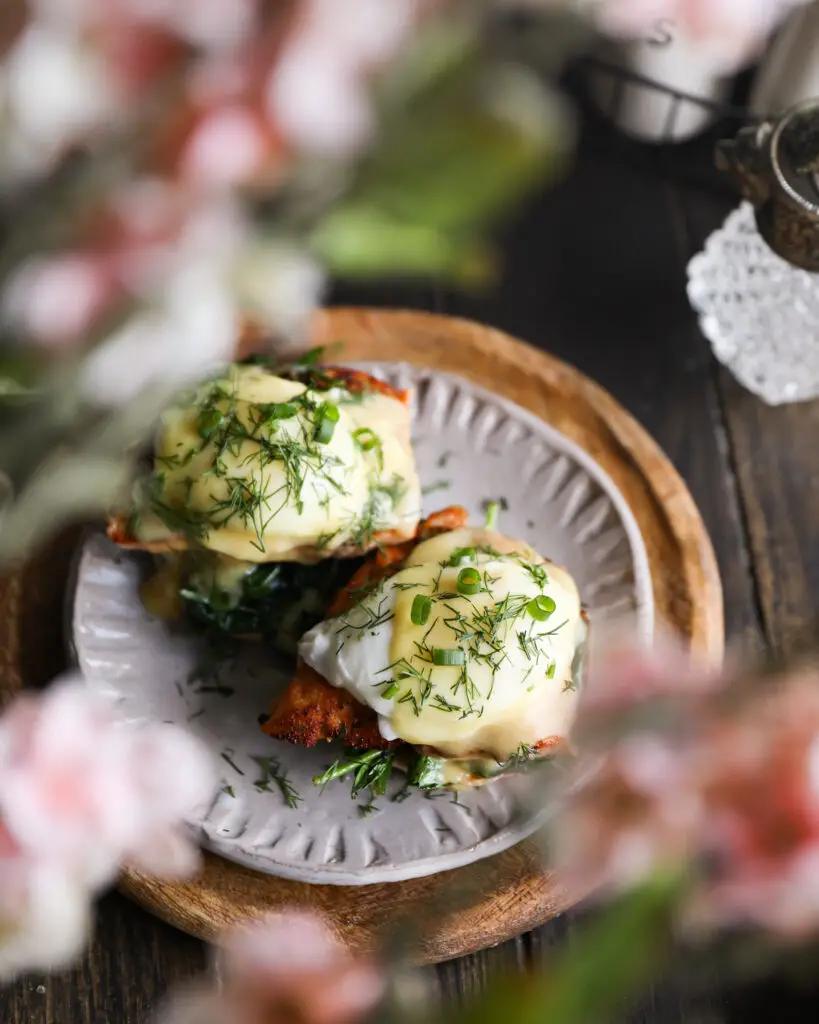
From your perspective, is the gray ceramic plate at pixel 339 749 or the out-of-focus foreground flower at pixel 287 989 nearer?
the out-of-focus foreground flower at pixel 287 989

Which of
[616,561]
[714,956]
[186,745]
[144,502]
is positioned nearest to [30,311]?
[186,745]

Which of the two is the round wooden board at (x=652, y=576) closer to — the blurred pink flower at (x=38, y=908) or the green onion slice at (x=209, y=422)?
the green onion slice at (x=209, y=422)

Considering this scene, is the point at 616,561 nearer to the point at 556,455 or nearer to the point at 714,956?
the point at 556,455

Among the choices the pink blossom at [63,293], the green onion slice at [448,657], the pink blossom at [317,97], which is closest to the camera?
the pink blossom at [317,97]

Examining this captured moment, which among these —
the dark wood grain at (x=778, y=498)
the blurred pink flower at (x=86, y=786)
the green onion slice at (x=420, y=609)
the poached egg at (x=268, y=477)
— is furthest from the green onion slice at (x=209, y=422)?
the dark wood grain at (x=778, y=498)

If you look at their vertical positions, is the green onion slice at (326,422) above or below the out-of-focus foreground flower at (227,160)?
below

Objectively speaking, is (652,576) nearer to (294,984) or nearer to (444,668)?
(444,668)
